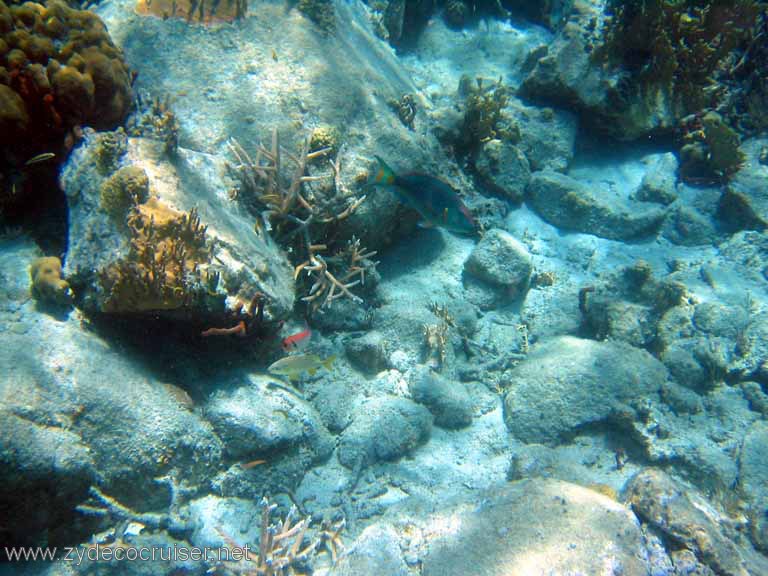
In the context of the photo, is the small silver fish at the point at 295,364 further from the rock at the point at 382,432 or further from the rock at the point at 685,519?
the rock at the point at 685,519

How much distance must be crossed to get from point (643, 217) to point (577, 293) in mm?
1829

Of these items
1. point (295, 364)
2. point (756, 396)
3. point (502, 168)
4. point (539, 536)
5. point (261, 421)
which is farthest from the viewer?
point (502, 168)

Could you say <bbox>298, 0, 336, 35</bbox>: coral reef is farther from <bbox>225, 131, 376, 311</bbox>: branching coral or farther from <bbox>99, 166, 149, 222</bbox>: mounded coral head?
<bbox>99, 166, 149, 222</bbox>: mounded coral head

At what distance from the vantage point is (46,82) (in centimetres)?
343

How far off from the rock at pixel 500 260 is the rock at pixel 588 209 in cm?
152

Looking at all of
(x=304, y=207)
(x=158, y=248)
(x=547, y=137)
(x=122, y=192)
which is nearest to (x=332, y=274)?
(x=304, y=207)

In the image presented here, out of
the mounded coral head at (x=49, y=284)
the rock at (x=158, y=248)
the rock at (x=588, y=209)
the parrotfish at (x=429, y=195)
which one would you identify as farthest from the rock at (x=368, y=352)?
the rock at (x=588, y=209)

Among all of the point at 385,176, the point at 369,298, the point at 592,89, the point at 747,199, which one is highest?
the point at 592,89

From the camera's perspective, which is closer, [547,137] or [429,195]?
[429,195]

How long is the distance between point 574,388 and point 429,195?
2583 mm

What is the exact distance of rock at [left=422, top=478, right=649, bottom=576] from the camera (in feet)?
8.58

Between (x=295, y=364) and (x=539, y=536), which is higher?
(x=539, y=536)

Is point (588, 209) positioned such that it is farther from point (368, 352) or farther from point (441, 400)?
point (368, 352)

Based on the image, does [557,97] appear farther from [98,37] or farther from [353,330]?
[98,37]
